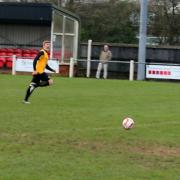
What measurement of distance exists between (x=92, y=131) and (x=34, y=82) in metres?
6.50

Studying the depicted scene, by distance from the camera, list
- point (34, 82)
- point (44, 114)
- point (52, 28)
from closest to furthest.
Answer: point (44, 114) → point (34, 82) → point (52, 28)

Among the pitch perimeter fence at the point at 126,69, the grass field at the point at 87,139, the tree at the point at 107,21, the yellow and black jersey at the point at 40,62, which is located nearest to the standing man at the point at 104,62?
the pitch perimeter fence at the point at 126,69

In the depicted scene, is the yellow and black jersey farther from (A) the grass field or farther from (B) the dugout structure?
(B) the dugout structure

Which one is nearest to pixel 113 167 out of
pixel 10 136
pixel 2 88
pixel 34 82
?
pixel 10 136

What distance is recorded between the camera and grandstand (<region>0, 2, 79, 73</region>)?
36.7 m

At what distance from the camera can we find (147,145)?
10.8m

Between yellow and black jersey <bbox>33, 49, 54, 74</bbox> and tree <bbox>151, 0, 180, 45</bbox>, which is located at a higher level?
tree <bbox>151, 0, 180, 45</bbox>

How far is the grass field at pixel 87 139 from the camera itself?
336 inches

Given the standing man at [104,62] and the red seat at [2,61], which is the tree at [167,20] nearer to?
the standing man at [104,62]

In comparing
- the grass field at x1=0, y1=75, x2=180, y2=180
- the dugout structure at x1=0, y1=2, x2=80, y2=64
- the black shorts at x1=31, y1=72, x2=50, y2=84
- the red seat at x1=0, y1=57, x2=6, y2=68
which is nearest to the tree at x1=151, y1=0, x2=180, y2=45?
the dugout structure at x1=0, y1=2, x2=80, y2=64

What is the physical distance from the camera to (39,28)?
39.1 meters

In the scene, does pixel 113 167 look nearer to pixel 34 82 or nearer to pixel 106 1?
pixel 34 82

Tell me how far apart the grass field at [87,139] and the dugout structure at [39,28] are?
16709mm

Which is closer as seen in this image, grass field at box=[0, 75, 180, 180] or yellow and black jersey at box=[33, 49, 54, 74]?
grass field at box=[0, 75, 180, 180]
